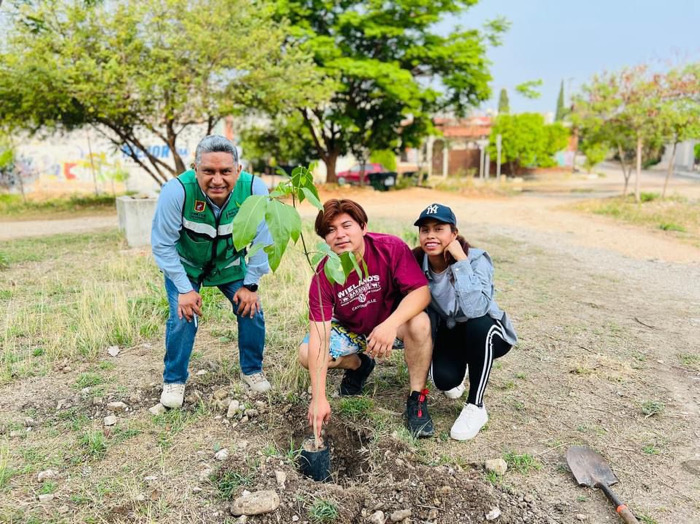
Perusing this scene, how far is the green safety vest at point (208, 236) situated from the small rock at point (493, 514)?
5.77ft

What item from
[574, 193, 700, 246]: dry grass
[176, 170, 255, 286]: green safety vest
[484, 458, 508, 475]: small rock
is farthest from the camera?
[574, 193, 700, 246]: dry grass

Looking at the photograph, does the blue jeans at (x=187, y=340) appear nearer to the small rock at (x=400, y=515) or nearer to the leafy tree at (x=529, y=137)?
the small rock at (x=400, y=515)

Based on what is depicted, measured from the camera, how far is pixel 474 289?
2.71 m

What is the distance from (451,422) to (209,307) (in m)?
2.45

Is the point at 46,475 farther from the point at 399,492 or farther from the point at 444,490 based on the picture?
the point at 444,490

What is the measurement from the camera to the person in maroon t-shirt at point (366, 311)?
270 cm

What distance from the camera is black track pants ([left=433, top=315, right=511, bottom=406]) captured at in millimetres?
2795

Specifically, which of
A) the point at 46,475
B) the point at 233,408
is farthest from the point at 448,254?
the point at 46,475

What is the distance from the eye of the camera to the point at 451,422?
2996mm

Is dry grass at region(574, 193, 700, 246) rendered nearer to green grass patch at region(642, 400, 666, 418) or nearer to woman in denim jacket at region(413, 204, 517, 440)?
green grass patch at region(642, 400, 666, 418)

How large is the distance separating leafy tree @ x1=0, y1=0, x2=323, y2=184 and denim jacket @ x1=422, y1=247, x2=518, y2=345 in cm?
1013

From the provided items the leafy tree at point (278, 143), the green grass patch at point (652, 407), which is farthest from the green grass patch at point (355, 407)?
the leafy tree at point (278, 143)

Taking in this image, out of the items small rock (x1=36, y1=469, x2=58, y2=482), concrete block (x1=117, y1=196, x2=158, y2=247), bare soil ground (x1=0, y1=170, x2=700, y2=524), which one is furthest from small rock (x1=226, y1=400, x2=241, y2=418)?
concrete block (x1=117, y1=196, x2=158, y2=247)

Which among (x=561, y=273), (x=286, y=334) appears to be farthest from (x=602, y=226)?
(x=286, y=334)
